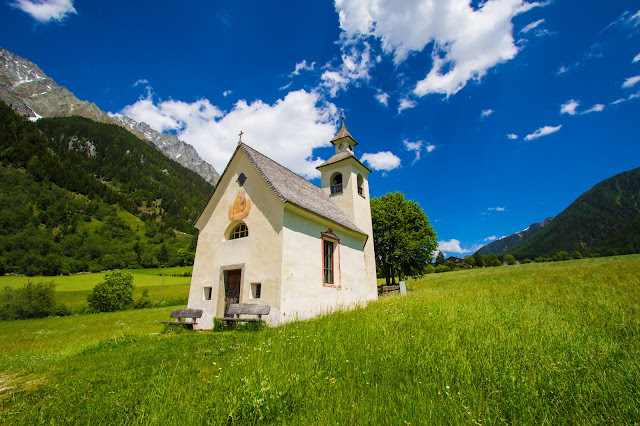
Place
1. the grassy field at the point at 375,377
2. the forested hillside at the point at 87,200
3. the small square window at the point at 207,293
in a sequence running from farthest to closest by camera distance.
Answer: the forested hillside at the point at 87,200 < the small square window at the point at 207,293 < the grassy field at the point at 375,377

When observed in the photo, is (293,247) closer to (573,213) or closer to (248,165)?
(248,165)

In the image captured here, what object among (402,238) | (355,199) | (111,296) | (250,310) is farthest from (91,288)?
(402,238)

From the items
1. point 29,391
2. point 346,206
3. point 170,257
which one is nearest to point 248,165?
point 346,206

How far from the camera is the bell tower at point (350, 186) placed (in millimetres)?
18734

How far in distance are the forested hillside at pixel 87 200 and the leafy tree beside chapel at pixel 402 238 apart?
62.1 metres

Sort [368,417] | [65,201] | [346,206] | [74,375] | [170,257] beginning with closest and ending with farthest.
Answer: [368,417] → [74,375] → [346,206] → [170,257] → [65,201]

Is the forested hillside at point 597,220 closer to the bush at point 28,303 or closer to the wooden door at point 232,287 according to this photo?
the wooden door at point 232,287

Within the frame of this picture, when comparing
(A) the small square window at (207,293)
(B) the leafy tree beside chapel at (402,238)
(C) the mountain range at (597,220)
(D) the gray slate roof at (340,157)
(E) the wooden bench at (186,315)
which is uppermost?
(C) the mountain range at (597,220)

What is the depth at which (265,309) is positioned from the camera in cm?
988

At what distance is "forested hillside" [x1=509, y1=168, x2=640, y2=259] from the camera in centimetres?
13429

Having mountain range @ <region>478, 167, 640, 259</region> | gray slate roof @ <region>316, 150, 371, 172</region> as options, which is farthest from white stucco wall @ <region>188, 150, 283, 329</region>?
mountain range @ <region>478, 167, 640, 259</region>

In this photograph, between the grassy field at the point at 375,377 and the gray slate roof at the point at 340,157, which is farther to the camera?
the gray slate roof at the point at 340,157

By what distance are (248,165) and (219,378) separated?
403 inches

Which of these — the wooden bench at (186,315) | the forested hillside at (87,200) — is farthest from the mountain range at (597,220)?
the forested hillside at (87,200)
